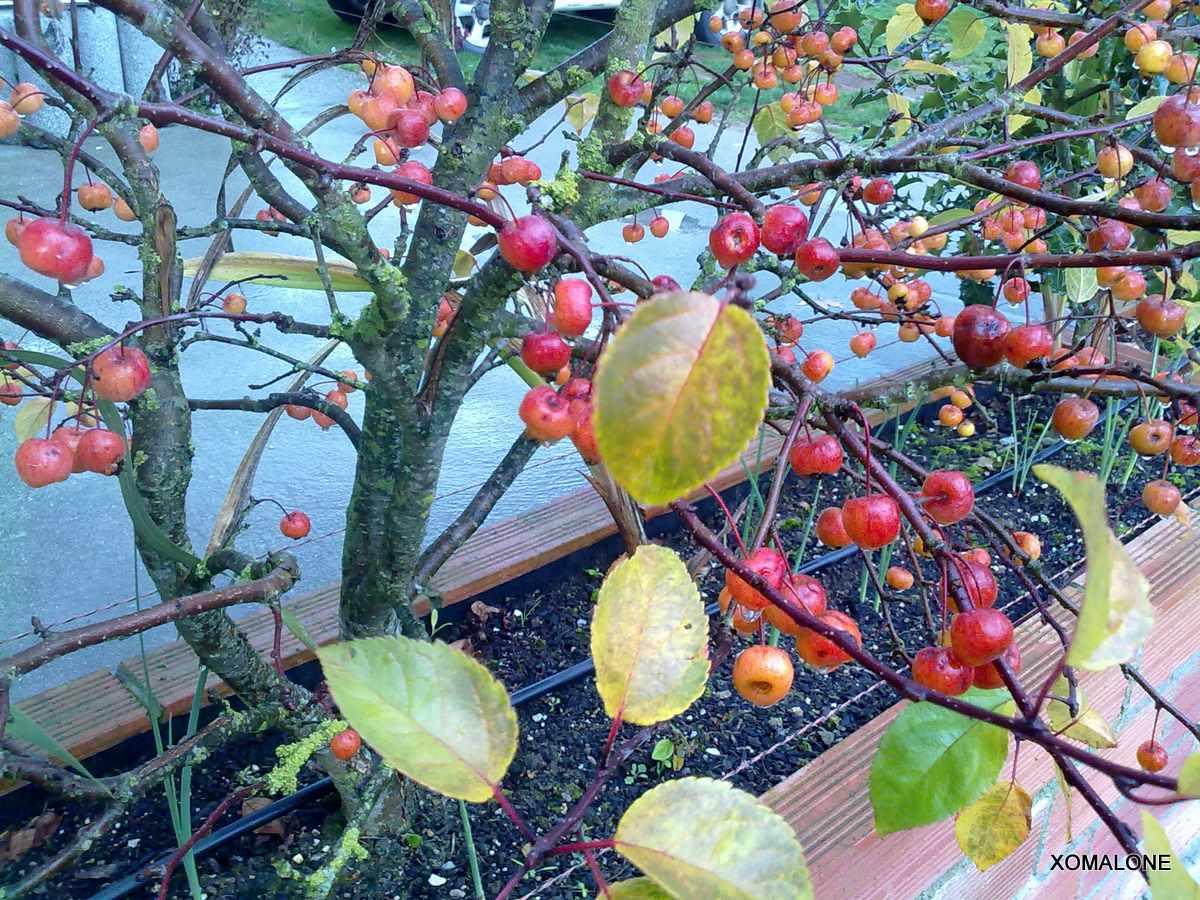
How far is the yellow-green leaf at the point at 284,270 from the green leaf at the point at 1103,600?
0.74 meters

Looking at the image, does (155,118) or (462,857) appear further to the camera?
(462,857)

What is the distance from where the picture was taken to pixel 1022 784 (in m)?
0.89

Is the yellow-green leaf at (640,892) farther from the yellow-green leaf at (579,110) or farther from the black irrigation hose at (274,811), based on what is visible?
the yellow-green leaf at (579,110)

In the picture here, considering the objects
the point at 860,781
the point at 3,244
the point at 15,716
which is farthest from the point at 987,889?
the point at 3,244

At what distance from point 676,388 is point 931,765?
303 mm

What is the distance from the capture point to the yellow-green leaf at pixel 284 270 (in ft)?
2.96

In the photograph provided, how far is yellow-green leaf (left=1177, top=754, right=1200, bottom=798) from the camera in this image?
27 cm

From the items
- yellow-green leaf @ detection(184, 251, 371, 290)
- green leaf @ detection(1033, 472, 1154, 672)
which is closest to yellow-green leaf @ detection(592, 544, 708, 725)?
green leaf @ detection(1033, 472, 1154, 672)

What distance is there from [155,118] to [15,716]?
376 millimetres

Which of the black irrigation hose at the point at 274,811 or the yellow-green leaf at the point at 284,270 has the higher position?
the yellow-green leaf at the point at 284,270

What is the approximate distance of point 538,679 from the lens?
1124 mm

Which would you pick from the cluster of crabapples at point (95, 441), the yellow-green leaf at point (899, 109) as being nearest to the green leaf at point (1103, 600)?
the cluster of crabapples at point (95, 441)

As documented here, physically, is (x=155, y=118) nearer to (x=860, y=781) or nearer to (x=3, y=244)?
(x=860, y=781)

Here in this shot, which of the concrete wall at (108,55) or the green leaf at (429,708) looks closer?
the green leaf at (429,708)
